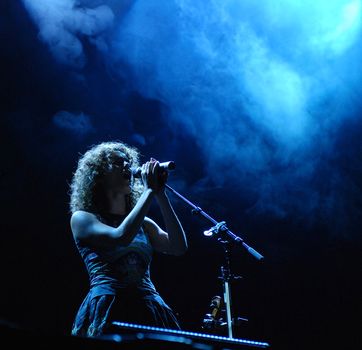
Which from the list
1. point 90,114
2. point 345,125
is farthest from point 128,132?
point 345,125

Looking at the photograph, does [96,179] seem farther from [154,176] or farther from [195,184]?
[195,184]

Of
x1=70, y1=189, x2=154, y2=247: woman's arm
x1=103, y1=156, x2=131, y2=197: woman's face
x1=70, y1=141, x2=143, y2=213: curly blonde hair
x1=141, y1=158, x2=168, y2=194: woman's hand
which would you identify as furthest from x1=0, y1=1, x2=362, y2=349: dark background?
x1=141, y1=158, x2=168, y2=194: woman's hand

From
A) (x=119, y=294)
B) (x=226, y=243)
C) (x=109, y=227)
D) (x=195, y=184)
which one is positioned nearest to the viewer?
(x=119, y=294)

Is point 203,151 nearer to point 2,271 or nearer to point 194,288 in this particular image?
point 194,288

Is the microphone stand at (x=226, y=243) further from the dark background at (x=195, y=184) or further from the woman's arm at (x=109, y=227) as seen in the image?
the dark background at (x=195, y=184)

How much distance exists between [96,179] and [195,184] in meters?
3.07

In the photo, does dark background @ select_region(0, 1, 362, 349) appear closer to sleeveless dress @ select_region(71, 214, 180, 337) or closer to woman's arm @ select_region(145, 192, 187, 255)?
woman's arm @ select_region(145, 192, 187, 255)

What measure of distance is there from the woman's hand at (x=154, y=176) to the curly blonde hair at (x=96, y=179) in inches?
10.9

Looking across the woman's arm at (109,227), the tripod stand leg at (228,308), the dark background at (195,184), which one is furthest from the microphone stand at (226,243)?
the dark background at (195,184)

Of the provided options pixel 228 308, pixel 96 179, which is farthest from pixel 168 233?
pixel 228 308

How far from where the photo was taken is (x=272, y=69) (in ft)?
19.0

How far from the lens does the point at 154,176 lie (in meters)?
2.44

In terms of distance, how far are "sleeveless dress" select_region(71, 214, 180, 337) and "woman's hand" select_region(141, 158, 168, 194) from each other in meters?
0.29

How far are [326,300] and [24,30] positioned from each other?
15.0 ft
